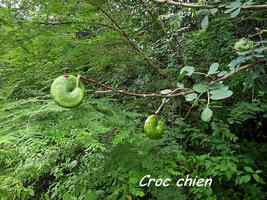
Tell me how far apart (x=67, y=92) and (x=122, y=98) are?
97 centimetres

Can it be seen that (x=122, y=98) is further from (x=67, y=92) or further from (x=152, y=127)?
(x=67, y=92)

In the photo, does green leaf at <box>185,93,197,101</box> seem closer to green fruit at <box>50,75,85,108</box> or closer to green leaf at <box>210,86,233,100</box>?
green leaf at <box>210,86,233,100</box>

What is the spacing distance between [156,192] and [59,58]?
2.23 ft

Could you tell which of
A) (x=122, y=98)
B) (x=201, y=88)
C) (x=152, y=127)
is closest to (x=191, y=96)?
(x=201, y=88)

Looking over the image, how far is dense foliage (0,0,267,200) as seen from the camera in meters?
1.14

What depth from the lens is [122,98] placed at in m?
1.58

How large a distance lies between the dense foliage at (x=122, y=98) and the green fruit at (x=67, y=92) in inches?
12.5

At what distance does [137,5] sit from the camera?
1984 mm

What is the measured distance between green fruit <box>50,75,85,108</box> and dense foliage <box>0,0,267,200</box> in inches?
12.5

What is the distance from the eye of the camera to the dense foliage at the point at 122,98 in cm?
114

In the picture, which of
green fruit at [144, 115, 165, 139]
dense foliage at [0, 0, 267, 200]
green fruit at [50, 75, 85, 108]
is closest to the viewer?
green fruit at [50, 75, 85, 108]

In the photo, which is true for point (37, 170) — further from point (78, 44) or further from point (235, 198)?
point (235, 198)

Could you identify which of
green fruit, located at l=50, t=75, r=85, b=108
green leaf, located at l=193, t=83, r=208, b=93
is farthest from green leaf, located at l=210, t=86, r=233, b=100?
green fruit, located at l=50, t=75, r=85, b=108

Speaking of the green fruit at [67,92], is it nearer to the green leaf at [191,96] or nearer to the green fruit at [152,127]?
the green fruit at [152,127]
